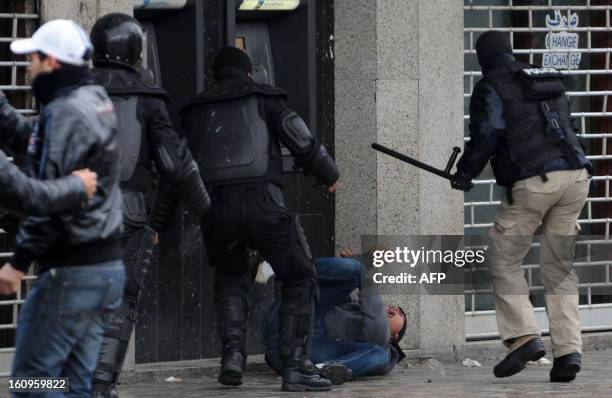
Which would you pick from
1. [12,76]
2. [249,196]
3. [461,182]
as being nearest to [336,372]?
[249,196]

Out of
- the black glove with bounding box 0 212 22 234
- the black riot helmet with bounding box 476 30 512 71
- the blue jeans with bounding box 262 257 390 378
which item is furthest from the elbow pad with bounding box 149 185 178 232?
the black riot helmet with bounding box 476 30 512 71

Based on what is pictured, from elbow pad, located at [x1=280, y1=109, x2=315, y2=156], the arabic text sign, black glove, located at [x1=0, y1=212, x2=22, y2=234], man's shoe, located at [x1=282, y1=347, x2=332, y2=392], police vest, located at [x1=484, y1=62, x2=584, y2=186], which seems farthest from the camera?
the arabic text sign

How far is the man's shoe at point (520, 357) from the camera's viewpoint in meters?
9.48

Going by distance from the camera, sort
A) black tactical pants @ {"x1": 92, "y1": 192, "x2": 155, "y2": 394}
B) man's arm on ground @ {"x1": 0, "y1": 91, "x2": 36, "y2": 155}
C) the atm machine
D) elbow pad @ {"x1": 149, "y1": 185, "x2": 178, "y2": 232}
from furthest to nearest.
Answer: the atm machine → elbow pad @ {"x1": 149, "y1": 185, "x2": 178, "y2": 232} → black tactical pants @ {"x1": 92, "y1": 192, "x2": 155, "y2": 394} → man's arm on ground @ {"x1": 0, "y1": 91, "x2": 36, "y2": 155}

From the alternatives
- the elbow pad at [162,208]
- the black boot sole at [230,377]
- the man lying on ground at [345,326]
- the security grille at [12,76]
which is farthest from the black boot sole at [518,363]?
the security grille at [12,76]

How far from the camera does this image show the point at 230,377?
919cm

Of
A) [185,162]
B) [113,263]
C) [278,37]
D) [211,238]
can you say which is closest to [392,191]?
[278,37]

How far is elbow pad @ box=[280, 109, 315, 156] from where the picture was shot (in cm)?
890

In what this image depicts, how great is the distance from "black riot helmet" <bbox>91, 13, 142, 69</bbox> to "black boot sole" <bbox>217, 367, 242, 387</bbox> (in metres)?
1.98

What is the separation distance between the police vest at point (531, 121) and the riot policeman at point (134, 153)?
2.30 meters

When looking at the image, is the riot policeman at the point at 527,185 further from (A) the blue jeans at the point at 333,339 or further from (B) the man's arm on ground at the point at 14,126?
(B) the man's arm on ground at the point at 14,126

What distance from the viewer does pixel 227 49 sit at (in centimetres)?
915

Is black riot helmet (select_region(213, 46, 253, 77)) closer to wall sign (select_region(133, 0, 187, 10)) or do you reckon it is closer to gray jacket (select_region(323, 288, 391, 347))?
wall sign (select_region(133, 0, 187, 10))

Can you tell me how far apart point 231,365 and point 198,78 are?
5.97 ft
